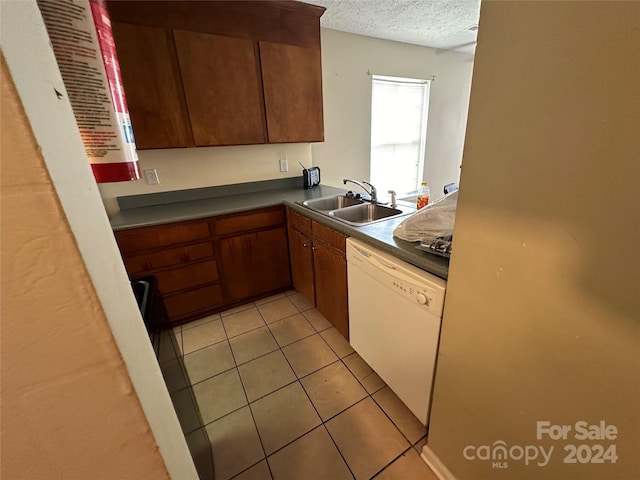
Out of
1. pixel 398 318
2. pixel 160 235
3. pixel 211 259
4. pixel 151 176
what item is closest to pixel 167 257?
pixel 160 235

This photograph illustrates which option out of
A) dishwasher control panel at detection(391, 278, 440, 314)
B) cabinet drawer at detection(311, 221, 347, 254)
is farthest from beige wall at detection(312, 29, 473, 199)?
dishwasher control panel at detection(391, 278, 440, 314)

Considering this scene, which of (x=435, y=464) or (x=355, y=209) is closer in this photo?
(x=435, y=464)

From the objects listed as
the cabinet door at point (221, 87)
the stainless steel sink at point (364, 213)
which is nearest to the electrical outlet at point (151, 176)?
the cabinet door at point (221, 87)

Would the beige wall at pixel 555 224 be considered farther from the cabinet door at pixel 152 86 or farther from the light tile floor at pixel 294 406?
the cabinet door at pixel 152 86

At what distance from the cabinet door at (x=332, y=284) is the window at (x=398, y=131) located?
188cm

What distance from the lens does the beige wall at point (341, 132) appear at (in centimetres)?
220

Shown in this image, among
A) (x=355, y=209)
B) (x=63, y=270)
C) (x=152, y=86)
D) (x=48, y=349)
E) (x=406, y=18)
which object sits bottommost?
(x=355, y=209)

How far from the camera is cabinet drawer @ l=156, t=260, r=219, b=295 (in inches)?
74.9

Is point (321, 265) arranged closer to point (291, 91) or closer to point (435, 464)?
point (435, 464)

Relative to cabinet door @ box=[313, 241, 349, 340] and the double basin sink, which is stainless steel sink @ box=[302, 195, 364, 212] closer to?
the double basin sink

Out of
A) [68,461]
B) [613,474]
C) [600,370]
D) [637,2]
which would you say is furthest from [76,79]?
[613,474]

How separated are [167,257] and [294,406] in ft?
4.25

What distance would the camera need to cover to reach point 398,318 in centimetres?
117

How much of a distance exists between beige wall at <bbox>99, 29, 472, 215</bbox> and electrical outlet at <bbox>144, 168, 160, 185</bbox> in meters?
0.03
